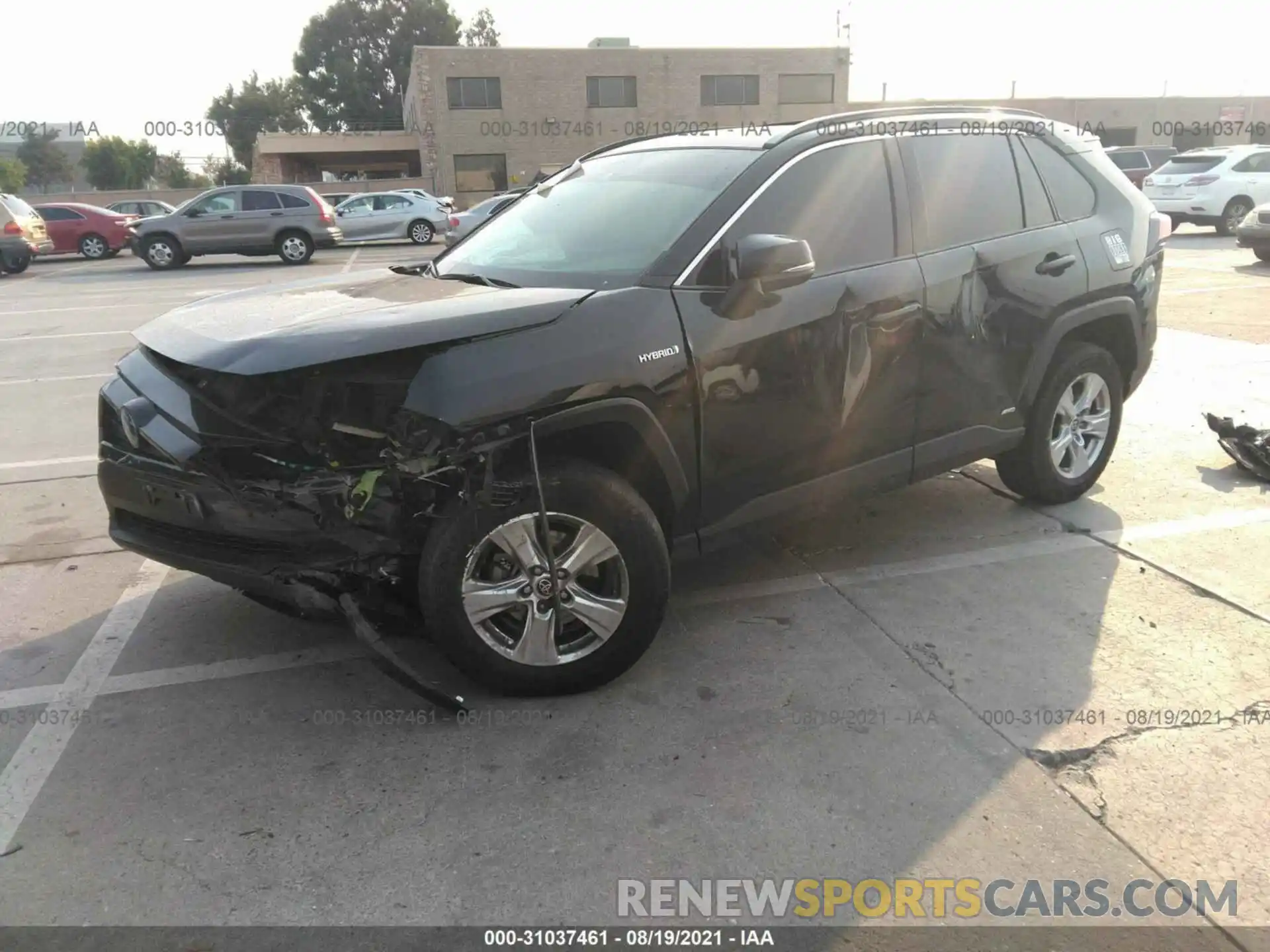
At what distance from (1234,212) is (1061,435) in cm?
1758

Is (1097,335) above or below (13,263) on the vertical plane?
above

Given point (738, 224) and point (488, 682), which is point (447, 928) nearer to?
point (488, 682)

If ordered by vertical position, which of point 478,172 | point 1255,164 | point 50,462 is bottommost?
point 50,462

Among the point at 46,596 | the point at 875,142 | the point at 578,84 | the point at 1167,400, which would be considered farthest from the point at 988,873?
the point at 578,84

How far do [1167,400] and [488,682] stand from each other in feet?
19.0

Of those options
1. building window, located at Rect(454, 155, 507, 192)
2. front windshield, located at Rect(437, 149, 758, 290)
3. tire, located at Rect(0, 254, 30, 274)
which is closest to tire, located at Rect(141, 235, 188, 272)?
tire, located at Rect(0, 254, 30, 274)

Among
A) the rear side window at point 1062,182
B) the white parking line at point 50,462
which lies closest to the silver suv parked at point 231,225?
the white parking line at point 50,462

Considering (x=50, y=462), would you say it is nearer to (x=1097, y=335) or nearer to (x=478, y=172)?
(x=1097, y=335)

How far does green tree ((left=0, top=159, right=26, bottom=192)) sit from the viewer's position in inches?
1812

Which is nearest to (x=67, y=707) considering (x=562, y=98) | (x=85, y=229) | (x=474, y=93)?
(x=85, y=229)

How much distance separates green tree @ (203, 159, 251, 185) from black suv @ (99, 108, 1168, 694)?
68.4 metres

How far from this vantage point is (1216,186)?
59.5ft

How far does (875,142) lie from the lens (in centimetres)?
386

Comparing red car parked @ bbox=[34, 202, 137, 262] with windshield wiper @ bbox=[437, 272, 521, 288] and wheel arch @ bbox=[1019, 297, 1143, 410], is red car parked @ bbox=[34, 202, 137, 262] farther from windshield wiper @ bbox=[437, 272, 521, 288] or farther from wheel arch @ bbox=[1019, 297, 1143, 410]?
wheel arch @ bbox=[1019, 297, 1143, 410]
